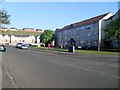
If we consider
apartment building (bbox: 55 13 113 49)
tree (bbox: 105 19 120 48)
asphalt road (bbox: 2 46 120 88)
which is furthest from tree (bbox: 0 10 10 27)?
apartment building (bbox: 55 13 113 49)

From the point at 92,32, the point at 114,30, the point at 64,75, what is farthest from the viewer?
the point at 92,32

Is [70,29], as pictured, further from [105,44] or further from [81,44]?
[105,44]

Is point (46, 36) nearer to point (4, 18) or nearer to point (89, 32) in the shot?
point (89, 32)

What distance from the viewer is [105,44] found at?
89812 millimetres

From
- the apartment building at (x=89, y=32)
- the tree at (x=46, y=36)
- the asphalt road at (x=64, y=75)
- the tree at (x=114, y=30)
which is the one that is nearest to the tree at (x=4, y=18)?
the asphalt road at (x=64, y=75)

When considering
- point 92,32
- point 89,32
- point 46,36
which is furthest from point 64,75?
point 46,36

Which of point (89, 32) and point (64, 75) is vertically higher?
point (89, 32)

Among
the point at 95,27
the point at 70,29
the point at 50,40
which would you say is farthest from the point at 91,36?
the point at 50,40

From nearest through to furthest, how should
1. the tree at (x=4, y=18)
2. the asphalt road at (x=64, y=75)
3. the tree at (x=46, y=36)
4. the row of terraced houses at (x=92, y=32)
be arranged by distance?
the asphalt road at (x=64, y=75) < the tree at (x=4, y=18) < the row of terraced houses at (x=92, y=32) < the tree at (x=46, y=36)

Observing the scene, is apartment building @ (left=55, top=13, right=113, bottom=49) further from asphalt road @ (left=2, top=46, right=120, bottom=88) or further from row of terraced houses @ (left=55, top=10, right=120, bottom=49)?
asphalt road @ (left=2, top=46, right=120, bottom=88)

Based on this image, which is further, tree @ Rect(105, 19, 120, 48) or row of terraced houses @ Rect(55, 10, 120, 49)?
row of terraced houses @ Rect(55, 10, 120, 49)

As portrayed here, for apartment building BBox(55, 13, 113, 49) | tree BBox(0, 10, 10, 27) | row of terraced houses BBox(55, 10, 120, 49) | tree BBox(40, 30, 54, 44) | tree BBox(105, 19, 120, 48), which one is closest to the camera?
tree BBox(0, 10, 10, 27)

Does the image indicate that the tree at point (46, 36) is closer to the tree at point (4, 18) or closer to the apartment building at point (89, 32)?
the apartment building at point (89, 32)

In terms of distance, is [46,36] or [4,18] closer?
[4,18]
